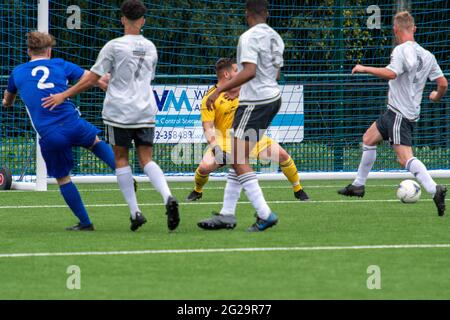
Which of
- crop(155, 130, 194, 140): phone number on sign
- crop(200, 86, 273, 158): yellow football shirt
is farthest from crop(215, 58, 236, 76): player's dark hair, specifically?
crop(155, 130, 194, 140): phone number on sign

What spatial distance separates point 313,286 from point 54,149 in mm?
3579

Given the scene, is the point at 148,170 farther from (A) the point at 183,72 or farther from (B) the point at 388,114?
(A) the point at 183,72

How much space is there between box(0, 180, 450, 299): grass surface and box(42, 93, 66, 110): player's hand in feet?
3.33

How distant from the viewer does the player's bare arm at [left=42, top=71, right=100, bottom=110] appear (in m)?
9.02

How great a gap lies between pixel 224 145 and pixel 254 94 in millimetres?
3247

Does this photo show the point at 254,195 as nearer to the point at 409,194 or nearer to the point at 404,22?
the point at 404,22

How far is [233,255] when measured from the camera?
7.68 metres

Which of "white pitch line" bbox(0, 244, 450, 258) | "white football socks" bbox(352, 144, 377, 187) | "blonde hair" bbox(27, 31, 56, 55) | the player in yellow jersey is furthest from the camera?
"white football socks" bbox(352, 144, 377, 187)

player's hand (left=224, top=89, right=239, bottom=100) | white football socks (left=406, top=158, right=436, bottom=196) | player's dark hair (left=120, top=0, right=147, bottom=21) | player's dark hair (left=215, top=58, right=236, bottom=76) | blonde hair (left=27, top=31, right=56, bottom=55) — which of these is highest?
player's dark hair (left=120, top=0, right=147, bottom=21)

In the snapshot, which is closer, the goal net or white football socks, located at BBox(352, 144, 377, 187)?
white football socks, located at BBox(352, 144, 377, 187)

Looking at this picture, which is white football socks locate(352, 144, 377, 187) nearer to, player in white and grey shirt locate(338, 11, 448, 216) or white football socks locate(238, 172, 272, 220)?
player in white and grey shirt locate(338, 11, 448, 216)

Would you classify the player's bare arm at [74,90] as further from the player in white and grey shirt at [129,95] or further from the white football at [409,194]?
the white football at [409,194]

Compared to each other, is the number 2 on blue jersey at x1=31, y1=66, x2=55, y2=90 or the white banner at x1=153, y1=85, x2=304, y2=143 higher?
the number 2 on blue jersey at x1=31, y1=66, x2=55, y2=90

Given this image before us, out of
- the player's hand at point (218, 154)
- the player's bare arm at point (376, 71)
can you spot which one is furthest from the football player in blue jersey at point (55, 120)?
the player's bare arm at point (376, 71)
